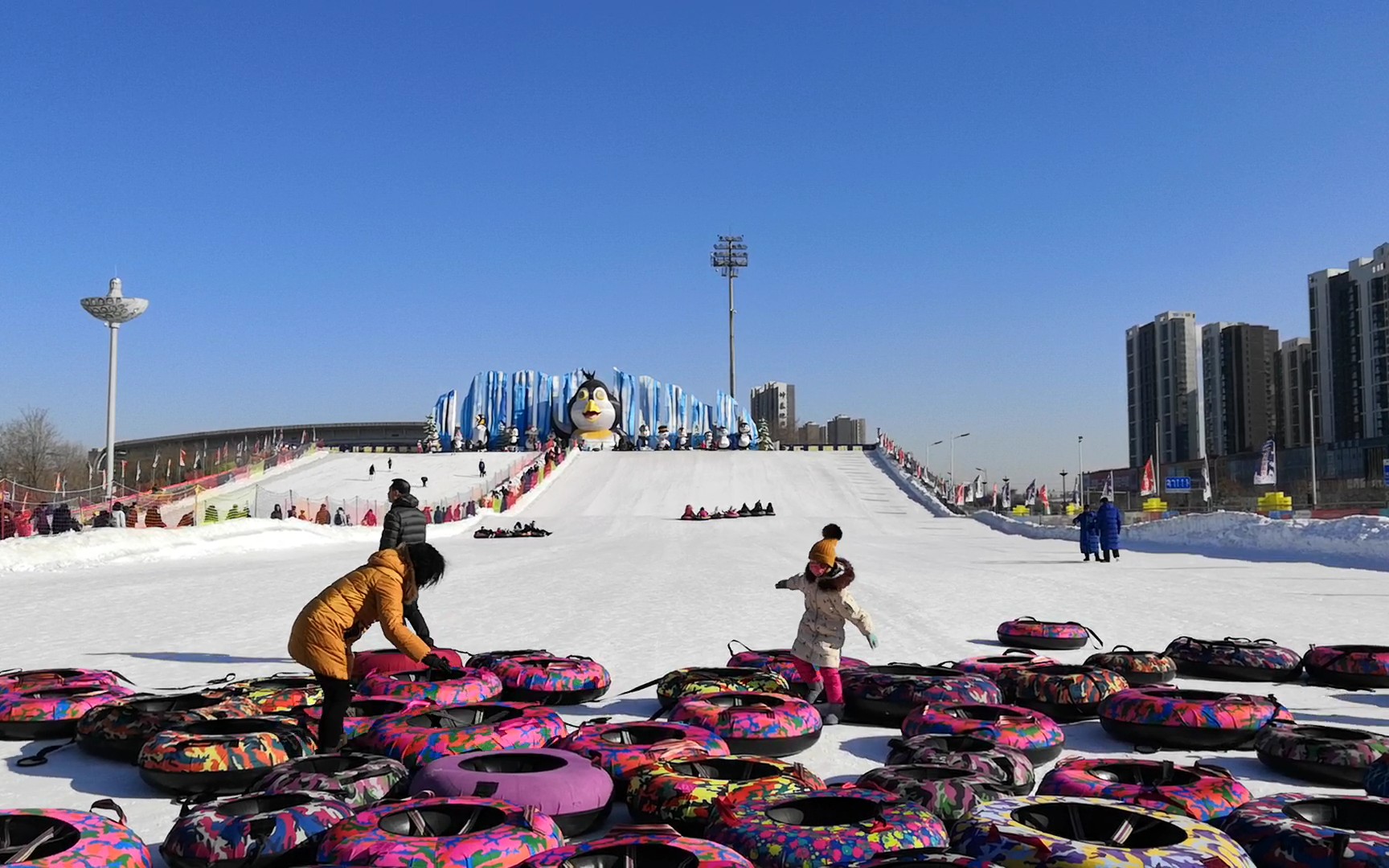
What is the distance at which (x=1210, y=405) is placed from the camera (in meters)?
97.6

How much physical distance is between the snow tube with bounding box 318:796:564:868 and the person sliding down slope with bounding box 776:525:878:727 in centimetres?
327

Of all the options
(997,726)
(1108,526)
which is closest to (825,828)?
(997,726)

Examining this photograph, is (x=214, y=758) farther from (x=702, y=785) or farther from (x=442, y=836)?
(x=702, y=785)

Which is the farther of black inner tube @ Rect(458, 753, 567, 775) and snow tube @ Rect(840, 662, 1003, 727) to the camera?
snow tube @ Rect(840, 662, 1003, 727)

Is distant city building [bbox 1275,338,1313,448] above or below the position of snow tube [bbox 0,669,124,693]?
above

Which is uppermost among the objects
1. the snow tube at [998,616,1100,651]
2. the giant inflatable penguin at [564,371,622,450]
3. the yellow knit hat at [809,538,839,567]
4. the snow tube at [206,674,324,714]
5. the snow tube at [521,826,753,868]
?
the giant inflatable penguin at [564,371,622,450]

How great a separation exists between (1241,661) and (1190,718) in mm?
2532

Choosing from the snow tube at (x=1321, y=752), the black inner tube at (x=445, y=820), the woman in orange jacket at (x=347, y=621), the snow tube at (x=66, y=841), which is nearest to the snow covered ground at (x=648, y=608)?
the snow tube at (x=1321, y=752)

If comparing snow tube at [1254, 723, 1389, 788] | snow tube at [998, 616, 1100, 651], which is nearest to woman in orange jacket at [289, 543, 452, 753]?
snow tube at [1254, 723, 1389, 788]

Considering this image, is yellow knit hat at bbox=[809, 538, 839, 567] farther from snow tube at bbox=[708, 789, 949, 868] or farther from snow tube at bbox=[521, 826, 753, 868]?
snow tube at bbox=[521, 826, 753, 868]

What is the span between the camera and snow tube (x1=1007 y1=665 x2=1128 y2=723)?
262 inches

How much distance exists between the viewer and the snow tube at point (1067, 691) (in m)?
6.64

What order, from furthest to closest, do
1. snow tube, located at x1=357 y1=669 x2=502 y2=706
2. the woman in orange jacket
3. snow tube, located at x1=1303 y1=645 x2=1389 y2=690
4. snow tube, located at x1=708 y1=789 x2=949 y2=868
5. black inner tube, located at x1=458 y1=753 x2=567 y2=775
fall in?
snow tube, located at x1=1303 y1=645 x2=1389 y2=690 < snow tube, located at x1=357 y1=669 x2=502 y2=706 < the woman in orange jacket < black inner tube, located at x1=458 y1=753 x2=567 y2=775 < snow tube, located at x1=708 y1=789 x2=949 y2=868

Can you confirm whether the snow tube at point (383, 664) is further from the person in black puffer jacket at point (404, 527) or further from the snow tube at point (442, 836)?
the snow tube at point (442, 836)
